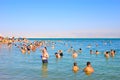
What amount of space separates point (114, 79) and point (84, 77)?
2876 mm

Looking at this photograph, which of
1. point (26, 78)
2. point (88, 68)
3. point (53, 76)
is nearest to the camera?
point (26, 78)

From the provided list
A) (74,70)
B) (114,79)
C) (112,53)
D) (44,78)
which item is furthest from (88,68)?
(112,53)

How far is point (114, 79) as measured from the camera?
27.3 metres

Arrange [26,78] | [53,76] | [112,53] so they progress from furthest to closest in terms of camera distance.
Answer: [112,53] → [53,76] → [26,78]

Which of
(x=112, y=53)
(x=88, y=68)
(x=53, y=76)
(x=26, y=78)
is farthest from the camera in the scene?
(x=112, y=53)

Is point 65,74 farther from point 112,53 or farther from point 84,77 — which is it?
point 112,53

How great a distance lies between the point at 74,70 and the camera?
31.9 meters

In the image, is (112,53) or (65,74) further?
(112,53)

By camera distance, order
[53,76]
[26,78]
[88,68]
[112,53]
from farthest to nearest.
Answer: [112,53] < [88,68] < [53,76] < [26,78]

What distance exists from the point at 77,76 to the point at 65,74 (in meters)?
1.70

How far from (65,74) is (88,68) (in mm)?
2894

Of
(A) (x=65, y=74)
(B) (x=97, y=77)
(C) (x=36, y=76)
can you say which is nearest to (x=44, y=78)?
(C) (x=36, y=76)

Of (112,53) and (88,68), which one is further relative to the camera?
(112,53)

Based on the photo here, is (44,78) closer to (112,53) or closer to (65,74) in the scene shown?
(65,74)
